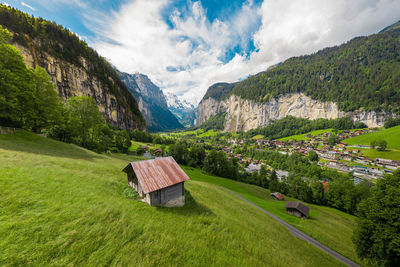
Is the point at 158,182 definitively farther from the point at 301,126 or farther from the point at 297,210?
the point at 301,126

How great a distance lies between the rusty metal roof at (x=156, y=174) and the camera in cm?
1205

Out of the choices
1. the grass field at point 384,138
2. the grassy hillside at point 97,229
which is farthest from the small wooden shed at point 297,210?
the grass field at point 384,138

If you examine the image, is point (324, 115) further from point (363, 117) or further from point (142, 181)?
point (142, 181)

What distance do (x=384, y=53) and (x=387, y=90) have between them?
10351 centimetres

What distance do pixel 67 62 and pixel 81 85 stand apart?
1277cm

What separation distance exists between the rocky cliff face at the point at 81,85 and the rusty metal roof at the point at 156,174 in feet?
305

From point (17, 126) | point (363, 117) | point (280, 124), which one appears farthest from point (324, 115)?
point (17, 126)

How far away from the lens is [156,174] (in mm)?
13070

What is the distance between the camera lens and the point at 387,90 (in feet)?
493

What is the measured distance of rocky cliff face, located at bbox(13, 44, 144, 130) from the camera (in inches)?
2685

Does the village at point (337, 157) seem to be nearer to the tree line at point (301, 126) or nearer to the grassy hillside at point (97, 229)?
the tree line at point (301, 126)

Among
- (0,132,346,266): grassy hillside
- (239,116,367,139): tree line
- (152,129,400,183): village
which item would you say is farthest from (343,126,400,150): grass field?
(0,132,346,266): grassy hillside

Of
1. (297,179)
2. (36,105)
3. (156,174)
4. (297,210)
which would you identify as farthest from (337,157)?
(36,105)

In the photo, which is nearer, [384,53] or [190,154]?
[190,154]
